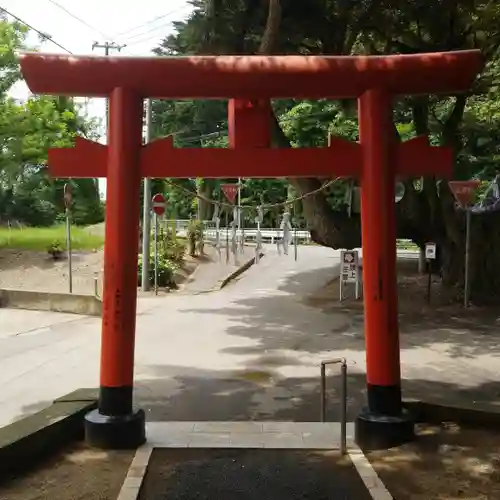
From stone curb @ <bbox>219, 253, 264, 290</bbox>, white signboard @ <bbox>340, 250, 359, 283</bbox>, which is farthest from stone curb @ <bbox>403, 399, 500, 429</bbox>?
stone curb @ <bbox>219, 253, 264, 290</bbox>

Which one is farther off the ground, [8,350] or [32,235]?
[32,235]

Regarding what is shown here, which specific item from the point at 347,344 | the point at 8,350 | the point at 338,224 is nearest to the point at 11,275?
the point at 8,350

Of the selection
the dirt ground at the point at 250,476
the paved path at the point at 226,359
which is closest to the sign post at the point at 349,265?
the paved path at the point at 226,359

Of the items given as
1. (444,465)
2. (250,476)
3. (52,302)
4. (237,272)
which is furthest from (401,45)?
(250,476)

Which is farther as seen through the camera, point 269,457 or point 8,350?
point 8,350

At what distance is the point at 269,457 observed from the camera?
5.61 metres

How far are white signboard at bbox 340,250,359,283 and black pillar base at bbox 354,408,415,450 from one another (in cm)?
1159

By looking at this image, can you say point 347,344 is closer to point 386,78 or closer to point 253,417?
point 253,417

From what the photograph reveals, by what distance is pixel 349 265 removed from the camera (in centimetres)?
1755

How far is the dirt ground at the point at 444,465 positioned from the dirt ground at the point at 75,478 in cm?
219

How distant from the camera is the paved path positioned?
843 centimetres

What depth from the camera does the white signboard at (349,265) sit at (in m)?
17.5

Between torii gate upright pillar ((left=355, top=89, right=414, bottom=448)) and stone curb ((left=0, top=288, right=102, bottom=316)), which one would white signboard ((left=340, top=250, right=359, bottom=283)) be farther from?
torii gate upright pillar ((left=355, top=89, right=414, bottom=448))

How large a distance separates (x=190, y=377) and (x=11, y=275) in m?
14.4
